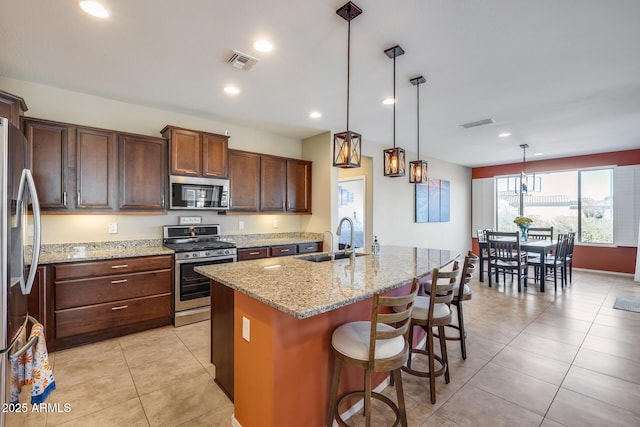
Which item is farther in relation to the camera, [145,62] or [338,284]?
[145,62]

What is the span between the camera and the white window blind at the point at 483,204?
818 cm

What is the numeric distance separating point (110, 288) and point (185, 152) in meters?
1.76

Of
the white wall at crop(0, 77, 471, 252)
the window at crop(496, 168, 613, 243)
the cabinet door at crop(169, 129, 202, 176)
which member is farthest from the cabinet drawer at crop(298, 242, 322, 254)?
the window at crop(496, 168, 613, 243)

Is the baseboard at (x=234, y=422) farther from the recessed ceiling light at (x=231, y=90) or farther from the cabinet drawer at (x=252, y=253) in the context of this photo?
the recessed ceiling light at (x=231, y=90)

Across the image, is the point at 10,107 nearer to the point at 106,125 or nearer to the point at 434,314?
the point at 106,125

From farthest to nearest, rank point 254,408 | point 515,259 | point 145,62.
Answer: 1. point 515,259
2. point 145,62
3. point 254,408

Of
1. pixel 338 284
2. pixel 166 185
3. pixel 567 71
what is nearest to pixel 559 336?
pixel 567 71

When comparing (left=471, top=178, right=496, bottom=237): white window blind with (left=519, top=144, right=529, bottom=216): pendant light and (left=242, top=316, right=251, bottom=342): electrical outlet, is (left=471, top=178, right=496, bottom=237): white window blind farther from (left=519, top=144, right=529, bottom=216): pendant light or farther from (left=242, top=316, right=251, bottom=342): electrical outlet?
(left=242, top=316, right=251, bottom=342): electrical outlet

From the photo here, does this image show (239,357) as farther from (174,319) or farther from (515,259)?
(515,259)

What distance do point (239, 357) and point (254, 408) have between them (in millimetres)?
293

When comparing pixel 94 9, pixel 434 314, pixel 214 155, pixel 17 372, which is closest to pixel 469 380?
pixel 434 314

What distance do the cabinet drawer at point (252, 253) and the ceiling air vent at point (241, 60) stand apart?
2.31 m

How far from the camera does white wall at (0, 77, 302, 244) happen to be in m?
3.13

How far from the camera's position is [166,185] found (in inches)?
145
